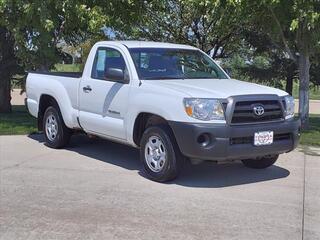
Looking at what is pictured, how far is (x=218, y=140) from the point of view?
22.3 ft

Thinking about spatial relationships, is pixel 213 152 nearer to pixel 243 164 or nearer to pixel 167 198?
pixel 167 198

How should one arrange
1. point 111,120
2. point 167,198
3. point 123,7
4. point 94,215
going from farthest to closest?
point 123,7, point 111,120, point 167,198, point 94,215

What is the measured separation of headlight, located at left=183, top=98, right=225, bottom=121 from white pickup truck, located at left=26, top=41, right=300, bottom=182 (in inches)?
0.5

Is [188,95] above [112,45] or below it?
below

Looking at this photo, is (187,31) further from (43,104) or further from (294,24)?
(43,104)

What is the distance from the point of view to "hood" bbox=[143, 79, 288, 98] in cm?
699

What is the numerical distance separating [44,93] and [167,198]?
160 inches

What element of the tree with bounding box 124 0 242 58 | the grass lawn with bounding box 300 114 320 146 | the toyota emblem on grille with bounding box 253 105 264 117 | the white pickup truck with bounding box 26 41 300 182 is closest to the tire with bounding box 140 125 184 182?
the white pickup truck with bounding box 26 41 300 182

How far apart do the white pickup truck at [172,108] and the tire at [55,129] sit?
171mm

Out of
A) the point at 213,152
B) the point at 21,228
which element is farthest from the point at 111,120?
the point at 21,228

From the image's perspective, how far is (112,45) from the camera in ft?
27.9

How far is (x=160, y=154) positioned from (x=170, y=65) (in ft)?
4.87

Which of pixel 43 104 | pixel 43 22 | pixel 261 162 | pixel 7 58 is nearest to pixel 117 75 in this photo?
pixel 261 162

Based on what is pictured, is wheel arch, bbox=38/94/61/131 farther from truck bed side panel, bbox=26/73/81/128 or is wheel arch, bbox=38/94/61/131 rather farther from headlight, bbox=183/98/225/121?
headlight, bbox=183/98/225/121
